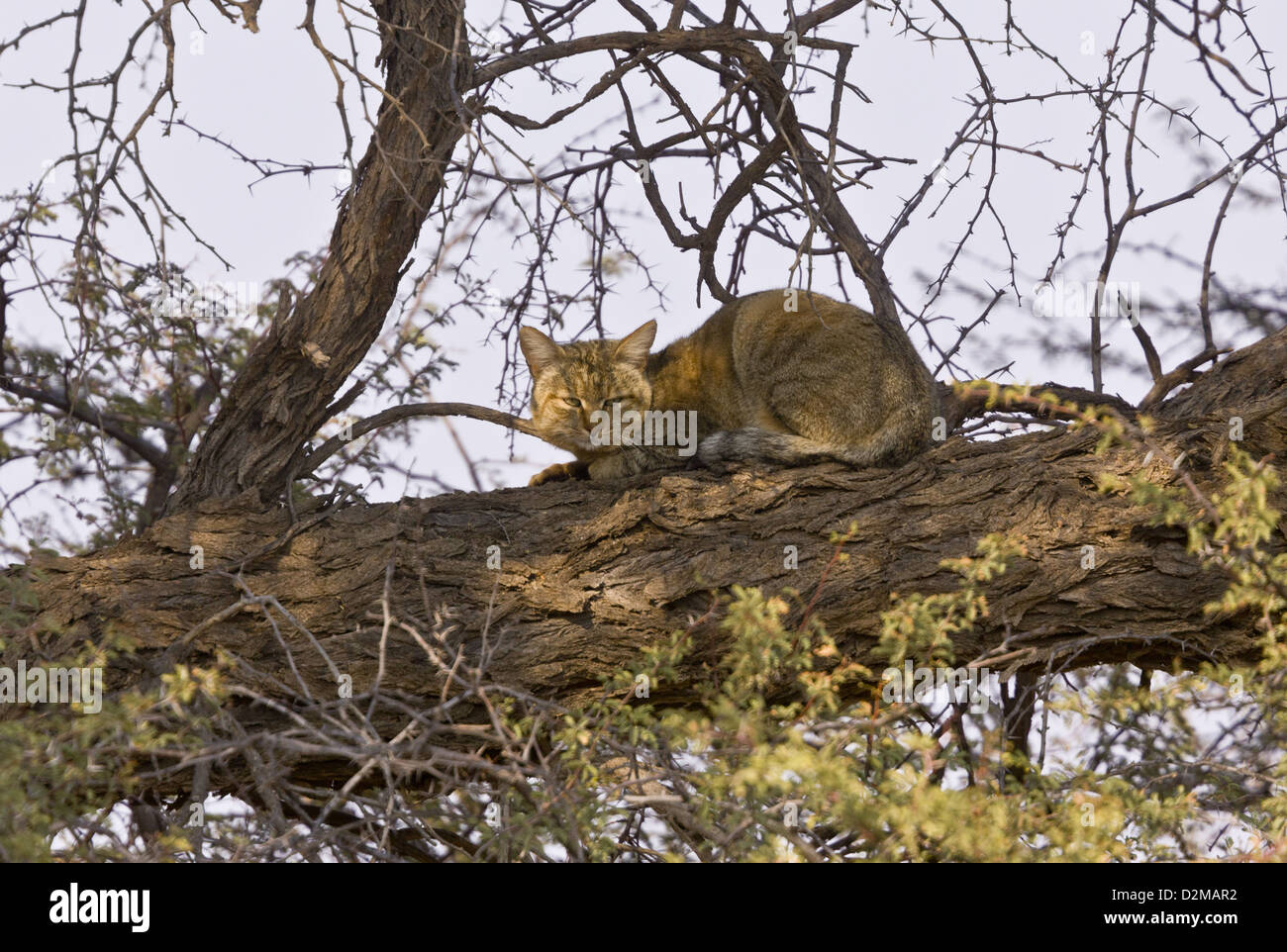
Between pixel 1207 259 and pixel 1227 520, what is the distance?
99.9 inches

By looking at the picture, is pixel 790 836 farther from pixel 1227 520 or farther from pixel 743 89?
pixel 743 89

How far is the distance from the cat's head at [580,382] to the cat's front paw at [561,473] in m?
0.12

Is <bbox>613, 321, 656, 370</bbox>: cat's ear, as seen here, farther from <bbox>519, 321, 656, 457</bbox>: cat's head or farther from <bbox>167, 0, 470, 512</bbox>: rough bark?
<bbox>167, 0, 470, 512</bbox>: rough bark

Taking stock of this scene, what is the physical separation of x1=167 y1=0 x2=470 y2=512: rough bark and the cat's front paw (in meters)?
0.94

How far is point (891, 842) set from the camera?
274 cm

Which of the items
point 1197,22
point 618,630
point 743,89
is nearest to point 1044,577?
point 618,630

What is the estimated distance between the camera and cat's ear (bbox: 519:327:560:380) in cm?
548

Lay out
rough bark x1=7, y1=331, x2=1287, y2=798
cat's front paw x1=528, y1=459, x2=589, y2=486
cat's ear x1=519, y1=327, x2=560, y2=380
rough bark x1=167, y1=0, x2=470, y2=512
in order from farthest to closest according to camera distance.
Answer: cat's ear x1=519, y1=327, x2=560, y2=380
cat's front paw x1=528, y1=459, x2=589, y2=486
rough bark x1=167, y1=0, x2=470, y2=512
rough bark x1=7, y1=331, x2=1287, y2=798

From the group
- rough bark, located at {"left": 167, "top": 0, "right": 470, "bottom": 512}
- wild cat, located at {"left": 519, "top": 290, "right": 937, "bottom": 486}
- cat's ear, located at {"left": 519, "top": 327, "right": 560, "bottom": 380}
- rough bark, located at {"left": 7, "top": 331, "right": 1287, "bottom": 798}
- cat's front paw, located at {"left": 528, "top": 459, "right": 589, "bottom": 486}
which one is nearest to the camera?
rough bark, located at {"left": 7, "top": 331, "right": 1287, "bottom": 798}

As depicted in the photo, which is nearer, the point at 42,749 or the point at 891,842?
the point at 891,842

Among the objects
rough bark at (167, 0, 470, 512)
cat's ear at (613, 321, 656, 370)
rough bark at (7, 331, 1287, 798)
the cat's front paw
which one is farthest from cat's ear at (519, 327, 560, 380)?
rough bark at (7, 331, 1287, 798)

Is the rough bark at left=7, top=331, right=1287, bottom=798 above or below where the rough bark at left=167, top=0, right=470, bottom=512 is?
below

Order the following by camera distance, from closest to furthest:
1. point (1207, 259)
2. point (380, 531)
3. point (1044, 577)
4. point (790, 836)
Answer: point (790, 836), point (1044, 577), point (380, 531), point (1207, 259)

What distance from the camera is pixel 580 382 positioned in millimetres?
5438
